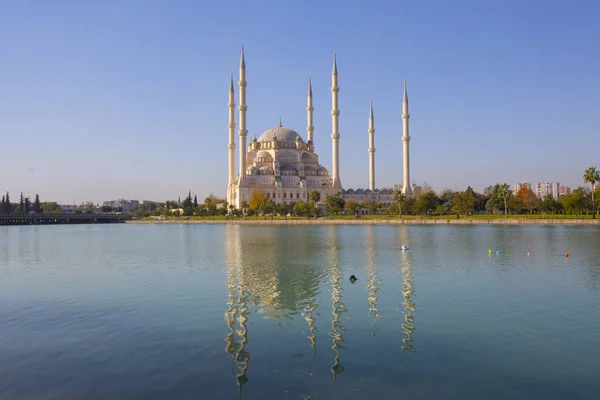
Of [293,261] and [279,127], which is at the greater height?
[279,127]

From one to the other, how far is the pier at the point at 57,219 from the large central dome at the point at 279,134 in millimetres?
36059

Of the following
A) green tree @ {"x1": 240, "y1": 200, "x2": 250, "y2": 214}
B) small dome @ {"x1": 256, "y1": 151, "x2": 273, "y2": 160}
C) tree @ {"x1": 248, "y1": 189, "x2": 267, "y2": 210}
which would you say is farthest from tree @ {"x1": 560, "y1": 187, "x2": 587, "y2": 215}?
small dome @ {"x1": 256, "y1": 151, "x2": 273, "y2": 160}

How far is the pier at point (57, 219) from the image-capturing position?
325ft

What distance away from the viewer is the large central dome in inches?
4680

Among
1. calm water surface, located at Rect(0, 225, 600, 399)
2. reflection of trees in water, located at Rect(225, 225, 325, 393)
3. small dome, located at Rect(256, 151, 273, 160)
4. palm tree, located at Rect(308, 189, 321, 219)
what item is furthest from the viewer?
small dome, located at Rect(256, 151, 273, 160)

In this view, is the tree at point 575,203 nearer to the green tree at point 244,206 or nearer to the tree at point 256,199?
the tree at point 256,199

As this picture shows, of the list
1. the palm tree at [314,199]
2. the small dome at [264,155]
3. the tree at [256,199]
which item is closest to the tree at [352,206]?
the palm tree at [314,199]

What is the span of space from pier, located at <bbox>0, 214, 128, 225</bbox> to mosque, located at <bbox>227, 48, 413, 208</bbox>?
86.3ft

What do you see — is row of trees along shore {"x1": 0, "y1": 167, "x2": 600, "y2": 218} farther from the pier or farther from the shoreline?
the pier

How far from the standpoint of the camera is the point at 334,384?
24.3 ft

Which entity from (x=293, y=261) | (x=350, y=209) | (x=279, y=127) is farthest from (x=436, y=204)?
(x=293, y=261)

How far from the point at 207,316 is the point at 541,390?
7.09m

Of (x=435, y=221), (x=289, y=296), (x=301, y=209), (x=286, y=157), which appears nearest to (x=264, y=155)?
(x=286, y=157)

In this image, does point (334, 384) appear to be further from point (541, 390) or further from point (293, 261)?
point (293, 261)
